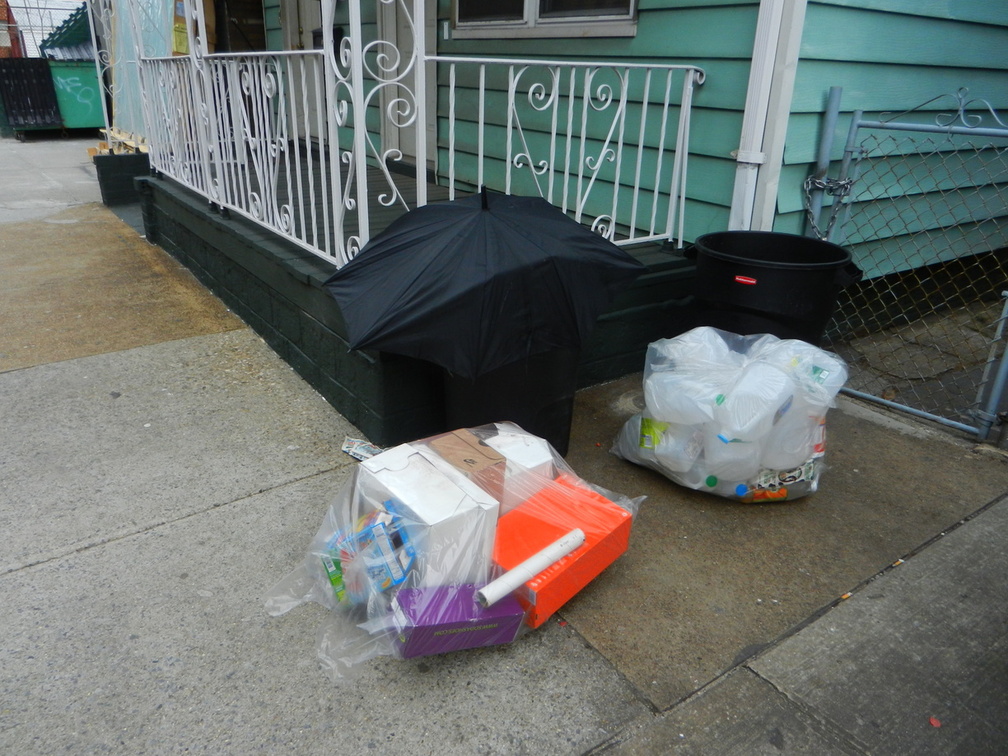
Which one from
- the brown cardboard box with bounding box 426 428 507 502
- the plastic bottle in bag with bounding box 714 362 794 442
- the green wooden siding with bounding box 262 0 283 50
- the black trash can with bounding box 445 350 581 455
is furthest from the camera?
the green wooden siding with bounding box 262 0 283 50

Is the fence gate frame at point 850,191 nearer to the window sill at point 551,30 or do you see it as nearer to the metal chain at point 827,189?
the metal chain at point 827,189

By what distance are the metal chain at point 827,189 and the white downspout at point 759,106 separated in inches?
13.0

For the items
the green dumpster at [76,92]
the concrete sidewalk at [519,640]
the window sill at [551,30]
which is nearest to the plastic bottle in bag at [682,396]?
the concrete sidewalk at [519,640]

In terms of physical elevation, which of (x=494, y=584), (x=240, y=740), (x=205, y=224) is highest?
(x=205, y=224)

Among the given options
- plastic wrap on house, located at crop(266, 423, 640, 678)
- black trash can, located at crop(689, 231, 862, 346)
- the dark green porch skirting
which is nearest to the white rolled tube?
plastic wrap on house, located at crop(266, 423, 640, 678)

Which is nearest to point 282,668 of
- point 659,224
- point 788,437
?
point 788,437

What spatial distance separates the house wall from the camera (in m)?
3.38

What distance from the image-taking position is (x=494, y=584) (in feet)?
6.35

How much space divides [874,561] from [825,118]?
7.05ft

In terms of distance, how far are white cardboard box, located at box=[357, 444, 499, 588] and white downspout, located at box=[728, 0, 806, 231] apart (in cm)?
214

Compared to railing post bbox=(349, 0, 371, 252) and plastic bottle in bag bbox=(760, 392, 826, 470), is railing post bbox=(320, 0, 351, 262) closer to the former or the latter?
railing post bbox=(349, 0, 371, 252)

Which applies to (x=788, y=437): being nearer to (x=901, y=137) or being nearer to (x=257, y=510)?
(x=257, y=510)

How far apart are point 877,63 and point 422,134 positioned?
7.86ft

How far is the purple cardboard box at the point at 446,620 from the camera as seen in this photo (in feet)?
6.15
